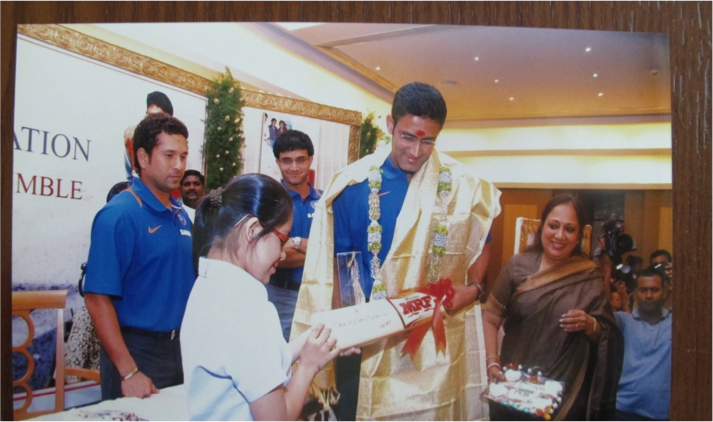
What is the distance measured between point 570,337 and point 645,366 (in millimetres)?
213

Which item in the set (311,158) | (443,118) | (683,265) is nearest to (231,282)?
(311,158)

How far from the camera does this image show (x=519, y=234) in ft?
3.95

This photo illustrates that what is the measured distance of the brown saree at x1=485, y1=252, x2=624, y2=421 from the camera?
120 cm

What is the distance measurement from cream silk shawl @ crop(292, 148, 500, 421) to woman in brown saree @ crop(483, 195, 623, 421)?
122mm

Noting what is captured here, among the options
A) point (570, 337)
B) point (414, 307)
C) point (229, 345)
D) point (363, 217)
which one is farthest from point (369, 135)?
point (570, 337)

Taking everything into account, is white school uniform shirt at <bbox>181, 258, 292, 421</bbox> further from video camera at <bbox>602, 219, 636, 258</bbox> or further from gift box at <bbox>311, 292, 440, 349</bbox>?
video camera at <bbox>602, 219, 636, 258</bbox>

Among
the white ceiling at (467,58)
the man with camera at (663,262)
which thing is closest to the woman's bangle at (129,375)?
the white ceiling at (467,58)

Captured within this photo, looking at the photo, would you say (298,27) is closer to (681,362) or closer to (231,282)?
(231,282)

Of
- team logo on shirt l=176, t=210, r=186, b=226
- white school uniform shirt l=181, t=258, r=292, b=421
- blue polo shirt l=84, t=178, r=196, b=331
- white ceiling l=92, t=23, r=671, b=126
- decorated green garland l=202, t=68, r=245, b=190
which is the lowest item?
white school uniform shirt l=181, t=258, r=292, b=421

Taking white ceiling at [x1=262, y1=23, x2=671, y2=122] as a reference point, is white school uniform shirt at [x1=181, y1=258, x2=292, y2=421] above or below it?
below

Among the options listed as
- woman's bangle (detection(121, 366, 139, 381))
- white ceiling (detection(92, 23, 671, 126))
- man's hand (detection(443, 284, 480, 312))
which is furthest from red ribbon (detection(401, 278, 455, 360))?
woman's bangle (detection(121, 366, 139, 381))

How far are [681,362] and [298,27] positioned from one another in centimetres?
132

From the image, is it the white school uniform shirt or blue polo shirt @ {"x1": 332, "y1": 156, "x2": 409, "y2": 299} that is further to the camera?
Answer: blue polo shirt @ {"x1": 332, "y1": 156, "x2": 409, "y2": 299}

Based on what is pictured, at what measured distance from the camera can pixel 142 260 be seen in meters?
1.16
